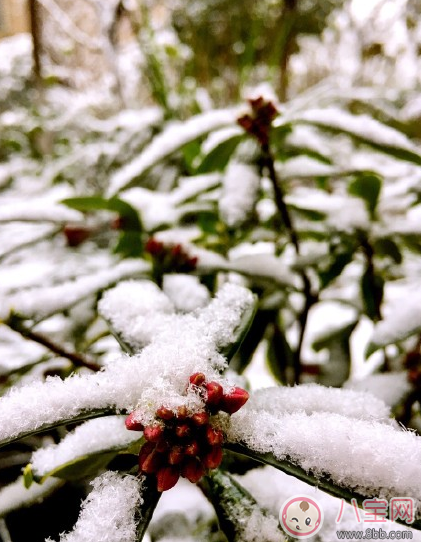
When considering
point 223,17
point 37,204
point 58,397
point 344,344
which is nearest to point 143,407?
point 58,397

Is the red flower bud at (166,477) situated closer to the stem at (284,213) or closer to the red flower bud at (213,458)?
the red flower bud at (213,458)

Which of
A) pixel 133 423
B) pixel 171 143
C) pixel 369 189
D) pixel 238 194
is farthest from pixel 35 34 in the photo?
pixel 133 423

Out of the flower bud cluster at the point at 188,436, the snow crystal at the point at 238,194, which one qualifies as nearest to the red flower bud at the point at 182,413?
the flower bud cluster at the point at 188,436

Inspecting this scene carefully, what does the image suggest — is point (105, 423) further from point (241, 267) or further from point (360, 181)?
point (360, 181)

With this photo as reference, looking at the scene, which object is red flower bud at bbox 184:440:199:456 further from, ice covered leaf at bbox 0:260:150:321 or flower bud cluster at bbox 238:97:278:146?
flower bud cluster at bbox 238:97:278:146

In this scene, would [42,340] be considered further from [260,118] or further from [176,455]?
[260,118]

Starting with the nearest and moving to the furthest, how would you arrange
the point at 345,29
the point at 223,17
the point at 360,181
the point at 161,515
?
the point at 161,515, the point at 360,181, the point at 223,17, the point at 345,29
